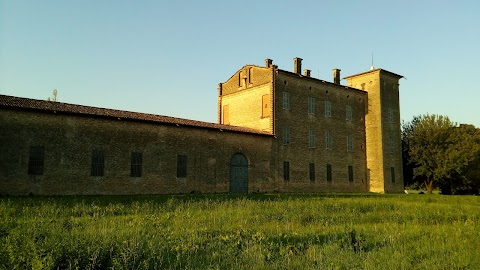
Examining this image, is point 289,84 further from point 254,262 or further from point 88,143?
point 254,262

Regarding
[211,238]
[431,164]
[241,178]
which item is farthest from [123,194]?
[431,164]

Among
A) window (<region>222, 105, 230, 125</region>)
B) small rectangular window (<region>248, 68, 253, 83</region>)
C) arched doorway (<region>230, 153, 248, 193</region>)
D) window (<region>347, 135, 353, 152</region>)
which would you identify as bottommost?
arched doorway (<region>230, 153, 248, 193</region>)

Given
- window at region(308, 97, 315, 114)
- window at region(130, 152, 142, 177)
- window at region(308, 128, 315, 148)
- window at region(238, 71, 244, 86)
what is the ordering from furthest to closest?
window at region(238, 71, 244, 86)
window at region(308, 97, 315, 114)
window at region(308, 128, 315, 148)
window at region(130, 152, 142, 177)

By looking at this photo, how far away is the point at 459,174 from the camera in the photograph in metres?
38.7

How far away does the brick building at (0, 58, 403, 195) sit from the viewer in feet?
63.2

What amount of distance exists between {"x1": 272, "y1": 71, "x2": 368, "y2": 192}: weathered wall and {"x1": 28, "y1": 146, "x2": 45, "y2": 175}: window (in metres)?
16.4

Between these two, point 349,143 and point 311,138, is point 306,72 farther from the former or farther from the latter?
point 349,143

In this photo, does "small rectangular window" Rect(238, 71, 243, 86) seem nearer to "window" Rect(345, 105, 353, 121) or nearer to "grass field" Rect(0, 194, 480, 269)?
"window" Rect(345, 105, 353, 121)

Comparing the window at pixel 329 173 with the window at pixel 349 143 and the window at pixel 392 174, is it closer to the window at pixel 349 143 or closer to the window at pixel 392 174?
the window at pixel 349 143

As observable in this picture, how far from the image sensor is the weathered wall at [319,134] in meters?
30.8

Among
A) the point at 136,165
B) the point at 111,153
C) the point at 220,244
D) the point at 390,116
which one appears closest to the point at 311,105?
the point at 390,116

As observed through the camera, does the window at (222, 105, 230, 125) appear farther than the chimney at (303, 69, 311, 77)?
No

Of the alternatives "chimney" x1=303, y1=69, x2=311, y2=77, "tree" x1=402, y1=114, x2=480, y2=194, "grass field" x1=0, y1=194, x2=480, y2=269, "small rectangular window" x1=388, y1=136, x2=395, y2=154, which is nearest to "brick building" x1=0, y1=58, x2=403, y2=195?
"small rectangular window" x1=388, y1=136, x2=395, y2=154

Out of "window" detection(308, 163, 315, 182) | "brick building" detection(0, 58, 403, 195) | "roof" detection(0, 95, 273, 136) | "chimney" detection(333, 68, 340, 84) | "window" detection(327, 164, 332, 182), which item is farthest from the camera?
"chimney" detection(333, 68, 340, 84)
